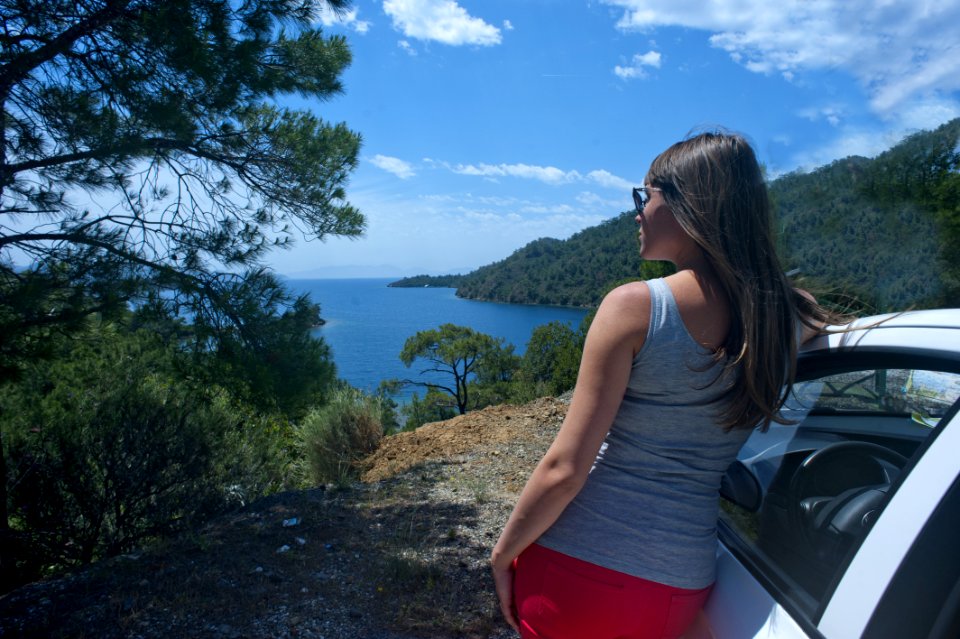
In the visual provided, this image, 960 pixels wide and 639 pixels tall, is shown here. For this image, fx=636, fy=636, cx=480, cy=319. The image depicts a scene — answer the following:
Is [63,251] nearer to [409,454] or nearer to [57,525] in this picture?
[57,525]

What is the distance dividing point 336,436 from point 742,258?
290 inches

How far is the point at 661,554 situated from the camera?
132 centimetres

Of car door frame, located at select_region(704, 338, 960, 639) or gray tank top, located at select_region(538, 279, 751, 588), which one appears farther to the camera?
gray tank top, located at select_region(538, 279, 751, 588)

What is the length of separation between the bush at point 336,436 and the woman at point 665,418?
6.74 m

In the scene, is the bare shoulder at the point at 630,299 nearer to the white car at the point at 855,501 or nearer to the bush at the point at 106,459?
the white car at the point at 855,501

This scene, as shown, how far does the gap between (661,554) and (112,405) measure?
17.6ft

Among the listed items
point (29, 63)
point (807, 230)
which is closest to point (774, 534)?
point (807, 230)

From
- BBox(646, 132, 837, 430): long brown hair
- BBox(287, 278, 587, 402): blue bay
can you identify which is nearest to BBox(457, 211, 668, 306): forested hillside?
BBox(287, 278, 587, 402): blue bay

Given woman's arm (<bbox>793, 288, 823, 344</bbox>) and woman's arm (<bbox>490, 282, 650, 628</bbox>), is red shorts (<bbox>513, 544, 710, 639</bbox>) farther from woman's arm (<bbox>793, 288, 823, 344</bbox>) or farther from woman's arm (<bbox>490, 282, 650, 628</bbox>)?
woman's arm (<bbox>793, 288, 823, 344</bbox>)

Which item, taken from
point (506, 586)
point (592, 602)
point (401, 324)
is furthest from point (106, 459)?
point (401, 324)

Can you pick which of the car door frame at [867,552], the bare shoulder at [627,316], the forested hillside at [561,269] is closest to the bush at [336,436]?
the car door frame at [867,552]

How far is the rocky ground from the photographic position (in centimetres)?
324

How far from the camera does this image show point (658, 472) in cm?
133

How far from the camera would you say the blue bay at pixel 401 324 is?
98.0ft
